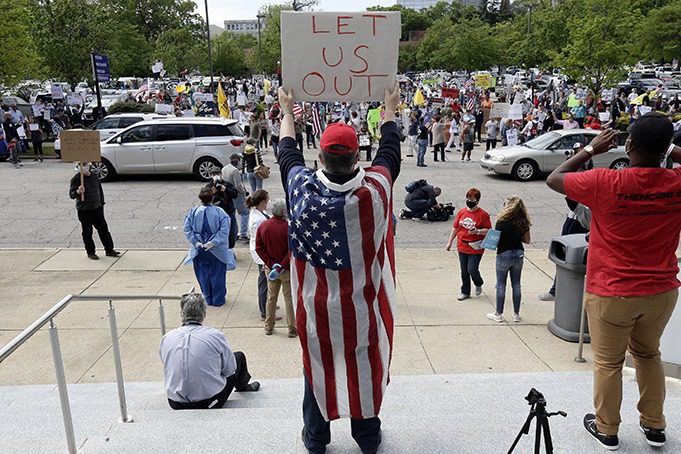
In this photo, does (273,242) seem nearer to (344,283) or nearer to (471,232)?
(471,232)

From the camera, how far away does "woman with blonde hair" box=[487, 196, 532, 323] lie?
7.43 metres

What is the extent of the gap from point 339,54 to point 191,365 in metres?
2.50

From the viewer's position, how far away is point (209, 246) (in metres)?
7.97

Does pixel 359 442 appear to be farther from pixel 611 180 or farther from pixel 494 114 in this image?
pixel 494 114

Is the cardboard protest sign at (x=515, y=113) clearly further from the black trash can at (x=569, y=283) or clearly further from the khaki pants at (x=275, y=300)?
the khaki pants at (x=275, y=300)

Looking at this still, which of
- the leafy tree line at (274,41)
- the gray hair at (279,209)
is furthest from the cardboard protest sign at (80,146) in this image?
the leafy tree line at (274,41)

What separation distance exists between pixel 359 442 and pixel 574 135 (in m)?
16.5

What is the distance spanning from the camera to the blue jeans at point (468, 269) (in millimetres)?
8297

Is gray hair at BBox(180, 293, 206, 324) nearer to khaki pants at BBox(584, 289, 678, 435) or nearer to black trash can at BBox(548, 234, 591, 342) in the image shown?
khaki pants at BBox(584, 289, 678, 435)

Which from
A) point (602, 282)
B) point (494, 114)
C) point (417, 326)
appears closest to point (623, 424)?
point (602, 282)

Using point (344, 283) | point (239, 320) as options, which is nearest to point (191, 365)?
point (344, 283)

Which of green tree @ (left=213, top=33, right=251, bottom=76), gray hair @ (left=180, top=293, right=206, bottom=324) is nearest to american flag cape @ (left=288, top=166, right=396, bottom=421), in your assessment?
gray hair @ (left=180, top=293, right=206, bottom=324)

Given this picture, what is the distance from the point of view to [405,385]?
16.6 ft

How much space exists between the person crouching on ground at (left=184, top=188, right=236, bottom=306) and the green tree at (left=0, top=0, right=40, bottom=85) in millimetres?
16615
